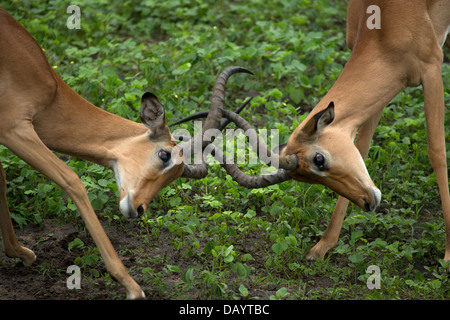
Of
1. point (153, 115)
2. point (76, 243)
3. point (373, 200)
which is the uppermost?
point (153, 115)

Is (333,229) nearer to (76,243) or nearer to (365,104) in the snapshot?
(365,104)

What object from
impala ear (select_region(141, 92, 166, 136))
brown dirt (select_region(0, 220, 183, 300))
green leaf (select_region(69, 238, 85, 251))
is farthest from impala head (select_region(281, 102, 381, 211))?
green leaf (select_region(69, 238, 85, 251))

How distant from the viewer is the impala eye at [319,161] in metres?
5.29

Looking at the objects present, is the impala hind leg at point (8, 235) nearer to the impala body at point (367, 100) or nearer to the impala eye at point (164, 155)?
the impala eye at point (164, 155)

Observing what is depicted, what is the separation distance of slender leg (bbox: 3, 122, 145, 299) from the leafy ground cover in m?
0.33

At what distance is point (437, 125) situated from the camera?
596cm

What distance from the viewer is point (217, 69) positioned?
27.7 ft

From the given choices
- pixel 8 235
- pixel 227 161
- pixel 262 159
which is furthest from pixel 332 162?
pixel 8 235

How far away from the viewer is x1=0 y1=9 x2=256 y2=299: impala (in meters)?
4.95

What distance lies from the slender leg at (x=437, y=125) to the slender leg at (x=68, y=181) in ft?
8.89

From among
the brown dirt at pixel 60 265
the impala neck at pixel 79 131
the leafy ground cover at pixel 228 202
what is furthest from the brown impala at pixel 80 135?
the leafy ground cover at pixel 228 202

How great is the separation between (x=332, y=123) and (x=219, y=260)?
1.49 meters

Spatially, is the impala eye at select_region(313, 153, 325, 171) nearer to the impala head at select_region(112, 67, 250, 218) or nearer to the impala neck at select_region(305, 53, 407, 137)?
the impala neck at select_region(305, 53, 407, 137)

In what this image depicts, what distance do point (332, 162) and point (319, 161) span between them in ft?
0.32
